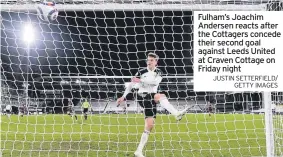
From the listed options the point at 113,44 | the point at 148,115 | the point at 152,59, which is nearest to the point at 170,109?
the point at 148,115

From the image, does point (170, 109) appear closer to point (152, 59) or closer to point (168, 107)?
point (168, 107)

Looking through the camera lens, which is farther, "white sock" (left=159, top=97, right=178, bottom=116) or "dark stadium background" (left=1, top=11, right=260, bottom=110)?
"dark stadium background" (left=1, top=11, right=260, bottom=110)

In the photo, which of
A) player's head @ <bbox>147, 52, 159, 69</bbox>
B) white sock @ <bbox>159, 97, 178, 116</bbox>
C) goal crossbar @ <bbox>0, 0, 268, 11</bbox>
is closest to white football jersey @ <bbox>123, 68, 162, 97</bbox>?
player's head @ <bbox>147, 52, 159, 69</bbox>

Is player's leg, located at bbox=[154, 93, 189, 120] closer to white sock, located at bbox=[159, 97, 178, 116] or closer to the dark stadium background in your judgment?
white sock, located at bbox=[159, 97, 178, 116]

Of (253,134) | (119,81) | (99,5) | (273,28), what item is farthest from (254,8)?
(119,81)

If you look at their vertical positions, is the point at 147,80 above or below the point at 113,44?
below

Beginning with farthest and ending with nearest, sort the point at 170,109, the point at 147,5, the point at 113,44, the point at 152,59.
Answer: the point at 113,44 → the point at 170,109 → the point at 152,59 → the point at 147,5

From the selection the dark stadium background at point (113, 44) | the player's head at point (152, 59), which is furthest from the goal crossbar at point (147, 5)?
the player's head at point (152, 59)

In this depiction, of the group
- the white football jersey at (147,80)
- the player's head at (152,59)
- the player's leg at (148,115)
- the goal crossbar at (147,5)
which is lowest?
the player's leg at (148,115)

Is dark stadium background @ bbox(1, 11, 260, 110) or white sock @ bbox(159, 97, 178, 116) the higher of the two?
dark stadium background @ bbox(1, 11, 260, 110)

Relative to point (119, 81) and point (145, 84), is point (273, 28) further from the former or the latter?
point (119, 81)

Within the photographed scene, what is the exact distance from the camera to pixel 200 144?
720 cm

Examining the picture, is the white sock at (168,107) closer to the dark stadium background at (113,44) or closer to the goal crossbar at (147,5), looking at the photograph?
the dark stadium background at (113,44)

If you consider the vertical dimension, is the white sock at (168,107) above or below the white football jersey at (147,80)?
below
